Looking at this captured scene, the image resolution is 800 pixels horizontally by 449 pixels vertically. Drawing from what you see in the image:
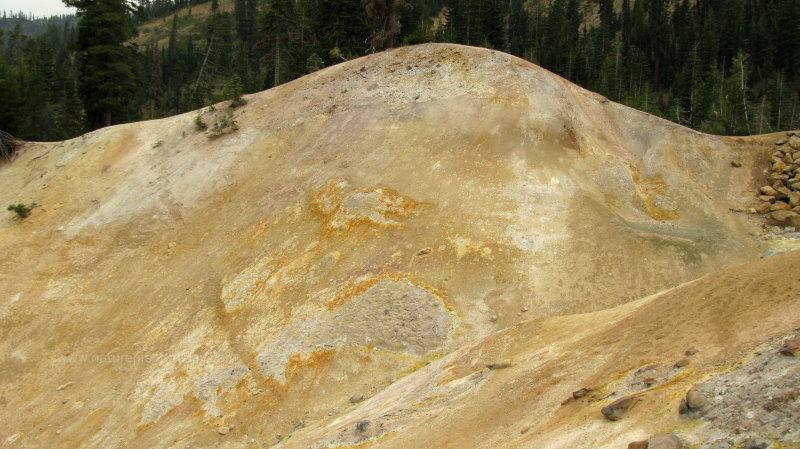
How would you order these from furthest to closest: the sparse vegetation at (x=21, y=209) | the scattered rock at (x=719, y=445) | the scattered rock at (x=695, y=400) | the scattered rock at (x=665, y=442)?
1. the sparse vegetation at (x=21, y=209)
2. the scattered rock at (x=695, y=400)
3. the scattered rock at (x=665, y=442)
4. the scattered rock at (x=719, y=445)

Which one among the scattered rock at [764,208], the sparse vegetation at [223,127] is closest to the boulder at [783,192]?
the scattered rock at [764,208]

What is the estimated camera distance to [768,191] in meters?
20.0

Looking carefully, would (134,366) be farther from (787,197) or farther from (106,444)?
(787,197)

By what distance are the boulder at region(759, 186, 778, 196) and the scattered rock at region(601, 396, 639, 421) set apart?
1734 centimetres

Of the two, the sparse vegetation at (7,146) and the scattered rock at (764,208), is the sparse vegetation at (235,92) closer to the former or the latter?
the sparse vegetation at (7,146)

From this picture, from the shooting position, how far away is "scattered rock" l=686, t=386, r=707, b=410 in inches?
248

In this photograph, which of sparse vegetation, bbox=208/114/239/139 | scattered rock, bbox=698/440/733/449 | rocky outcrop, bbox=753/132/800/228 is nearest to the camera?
scattered rock, bbox=698/440/733/449

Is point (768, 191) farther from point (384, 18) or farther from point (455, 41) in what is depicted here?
point (455, 41)

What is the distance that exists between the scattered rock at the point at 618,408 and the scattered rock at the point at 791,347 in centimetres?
194

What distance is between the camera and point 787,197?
19.6m

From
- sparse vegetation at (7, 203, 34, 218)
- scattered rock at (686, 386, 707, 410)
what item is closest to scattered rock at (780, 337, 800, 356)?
scattered rock at (686, 386, 707, 410)

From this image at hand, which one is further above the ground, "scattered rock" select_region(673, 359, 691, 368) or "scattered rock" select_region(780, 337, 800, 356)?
"scattered rock" select_region(780, 337, 800, 356)

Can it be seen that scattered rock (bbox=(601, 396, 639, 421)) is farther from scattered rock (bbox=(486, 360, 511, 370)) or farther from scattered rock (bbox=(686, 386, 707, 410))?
scattered rock (bbox=(486, 360, 511, 370))

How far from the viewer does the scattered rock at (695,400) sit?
20.7 ft
